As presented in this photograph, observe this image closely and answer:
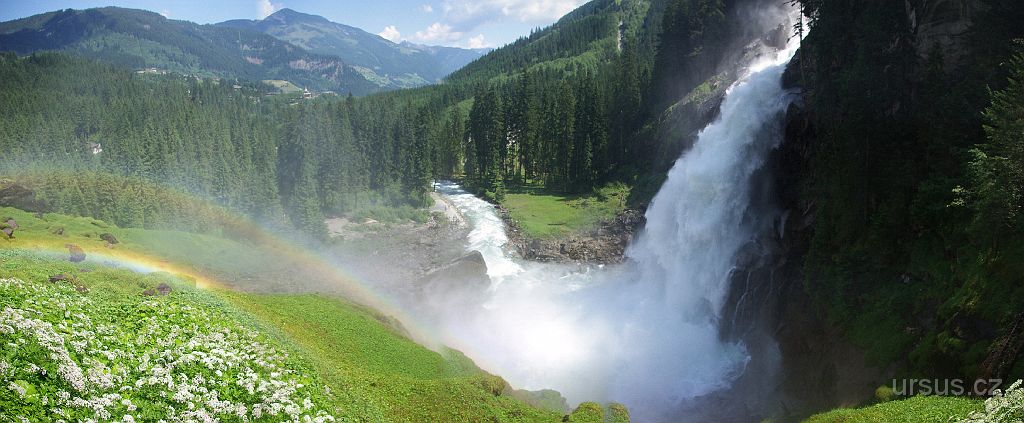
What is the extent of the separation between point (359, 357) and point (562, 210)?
51936 mm

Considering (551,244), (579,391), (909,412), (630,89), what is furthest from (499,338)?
(630,89)

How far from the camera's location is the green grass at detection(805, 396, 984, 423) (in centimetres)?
1627

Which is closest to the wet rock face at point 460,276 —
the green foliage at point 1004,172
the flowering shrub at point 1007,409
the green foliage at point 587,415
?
the green foliage at point 587,415

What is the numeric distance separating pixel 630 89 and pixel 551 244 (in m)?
34.4

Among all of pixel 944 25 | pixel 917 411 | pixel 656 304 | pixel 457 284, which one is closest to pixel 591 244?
pixel 656 304

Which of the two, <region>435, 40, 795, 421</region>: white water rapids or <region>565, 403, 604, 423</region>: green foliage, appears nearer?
<region>565, 403, 604, 423</region>: green foliage

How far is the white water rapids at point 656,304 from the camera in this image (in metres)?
34.8

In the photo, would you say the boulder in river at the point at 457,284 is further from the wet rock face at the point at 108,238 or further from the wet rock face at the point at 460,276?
the wet rock face at the point at 108,238

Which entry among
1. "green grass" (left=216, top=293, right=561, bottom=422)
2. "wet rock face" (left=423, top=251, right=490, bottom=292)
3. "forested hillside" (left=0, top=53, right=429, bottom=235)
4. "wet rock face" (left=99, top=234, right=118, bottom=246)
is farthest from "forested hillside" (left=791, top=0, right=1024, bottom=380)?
"forested hillside" (left=0, top=53, right=429, bottom=235)

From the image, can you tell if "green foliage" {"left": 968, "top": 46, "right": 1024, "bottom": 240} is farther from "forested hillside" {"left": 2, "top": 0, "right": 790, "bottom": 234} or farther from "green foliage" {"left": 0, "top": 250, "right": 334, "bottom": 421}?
"forested hillside" {"left": 2, "top": 0, "right": 790, "bottom": 234}

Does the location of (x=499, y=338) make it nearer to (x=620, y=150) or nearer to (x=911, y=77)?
(x=911, y=77)

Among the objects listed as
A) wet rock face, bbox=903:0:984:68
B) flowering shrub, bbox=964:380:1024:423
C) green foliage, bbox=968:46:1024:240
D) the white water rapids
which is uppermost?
wet rock face, bbox=903:0:984:68

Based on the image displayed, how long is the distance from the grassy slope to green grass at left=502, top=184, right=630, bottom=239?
1411 inches

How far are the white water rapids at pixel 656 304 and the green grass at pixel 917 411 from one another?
498 inches
